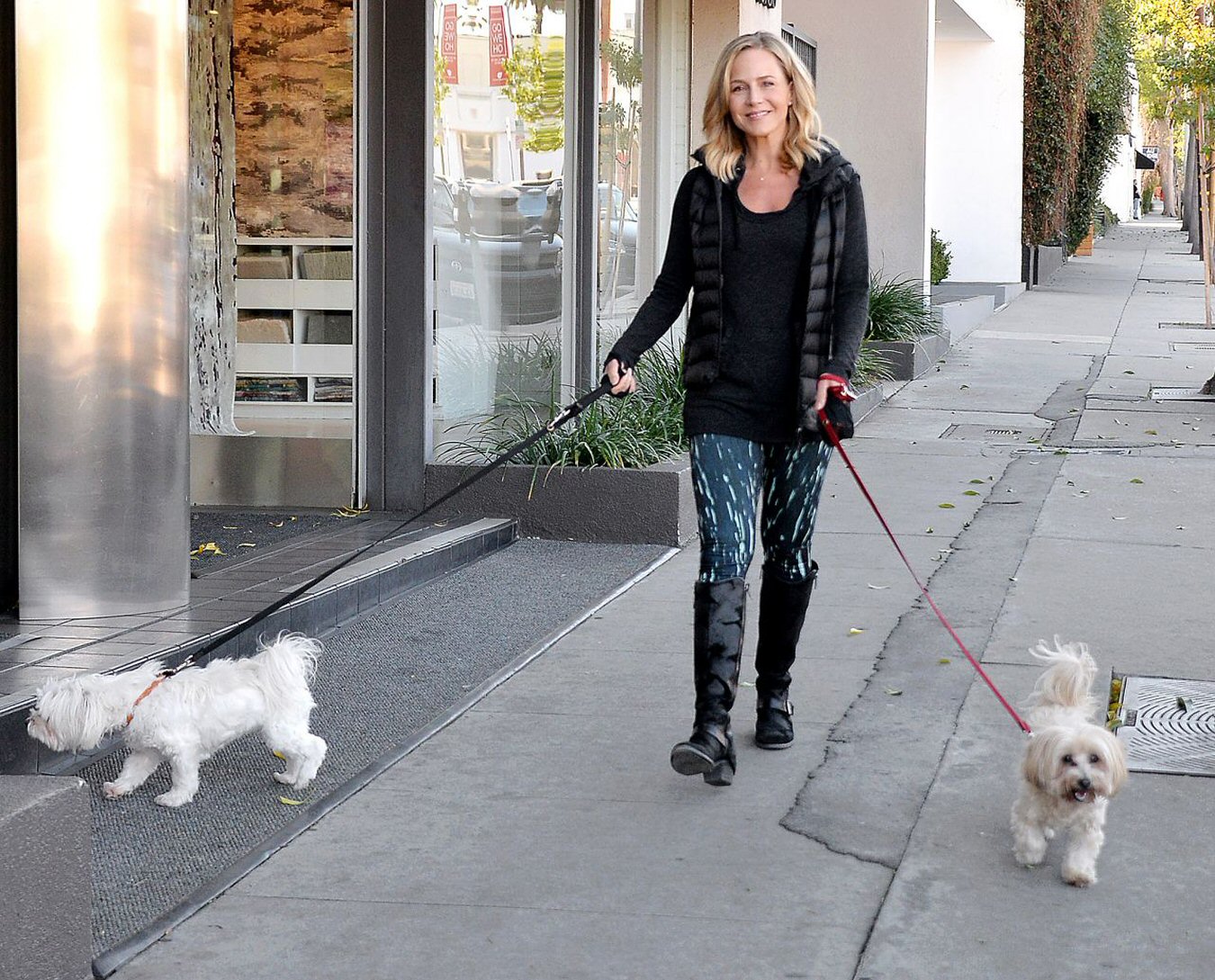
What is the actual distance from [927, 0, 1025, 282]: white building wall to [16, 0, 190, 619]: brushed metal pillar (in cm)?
2204

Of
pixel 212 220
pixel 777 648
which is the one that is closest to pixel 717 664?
pixel 777 648

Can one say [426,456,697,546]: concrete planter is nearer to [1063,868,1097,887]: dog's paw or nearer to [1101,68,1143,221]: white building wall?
[1063,868,1097,887]: dog's paw

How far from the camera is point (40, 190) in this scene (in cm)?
535

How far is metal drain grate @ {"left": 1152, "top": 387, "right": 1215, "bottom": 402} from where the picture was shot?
13773 millimetres

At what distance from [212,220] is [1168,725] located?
210 inches

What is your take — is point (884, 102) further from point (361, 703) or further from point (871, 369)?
point (361, 703)

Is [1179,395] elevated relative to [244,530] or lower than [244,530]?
elevated

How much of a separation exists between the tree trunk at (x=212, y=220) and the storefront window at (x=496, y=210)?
104 centimetres

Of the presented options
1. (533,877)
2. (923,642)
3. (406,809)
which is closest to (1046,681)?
(533,877)

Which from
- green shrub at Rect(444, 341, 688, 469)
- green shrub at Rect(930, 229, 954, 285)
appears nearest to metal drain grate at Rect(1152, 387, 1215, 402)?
green shrub at Rect(444, 341, 688, 469)

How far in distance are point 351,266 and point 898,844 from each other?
4998 millimetres

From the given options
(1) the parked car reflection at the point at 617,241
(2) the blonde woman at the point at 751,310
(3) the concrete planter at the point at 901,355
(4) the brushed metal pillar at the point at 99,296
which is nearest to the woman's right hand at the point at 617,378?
(2) the blonde woman at the point at 751,310

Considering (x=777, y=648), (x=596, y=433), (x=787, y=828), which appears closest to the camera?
(x=787, y=828)

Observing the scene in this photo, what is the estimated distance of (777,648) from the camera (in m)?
4.83
